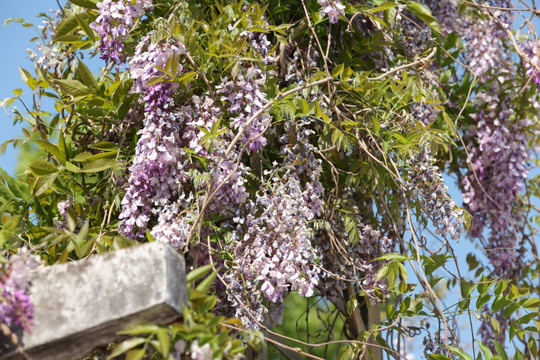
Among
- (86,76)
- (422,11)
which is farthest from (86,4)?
(422,11)

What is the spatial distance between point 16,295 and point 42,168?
0.83m

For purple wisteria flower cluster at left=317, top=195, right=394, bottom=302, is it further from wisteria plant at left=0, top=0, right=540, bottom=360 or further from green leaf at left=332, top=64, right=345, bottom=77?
green leaf at left=332, top=64, right=345, bottom=77

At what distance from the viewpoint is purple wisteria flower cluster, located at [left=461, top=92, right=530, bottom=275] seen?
9.08 feet

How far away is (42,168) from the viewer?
6.23 ft

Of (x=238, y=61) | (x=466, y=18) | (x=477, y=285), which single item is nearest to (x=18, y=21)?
(x=238, y=61)

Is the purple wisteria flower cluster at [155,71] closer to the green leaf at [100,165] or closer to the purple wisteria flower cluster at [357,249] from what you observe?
the green leaf at [100,165]

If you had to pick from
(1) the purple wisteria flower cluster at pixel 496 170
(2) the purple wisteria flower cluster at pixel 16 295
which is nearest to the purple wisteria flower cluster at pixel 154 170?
(2) the purple wisteria flower cluster at pixel 16 295

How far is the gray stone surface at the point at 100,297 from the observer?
1.11 m

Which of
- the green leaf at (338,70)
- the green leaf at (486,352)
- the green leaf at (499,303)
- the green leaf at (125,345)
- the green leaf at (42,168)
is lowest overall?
the green leaf at (486,352)

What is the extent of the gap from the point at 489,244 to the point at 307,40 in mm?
1311

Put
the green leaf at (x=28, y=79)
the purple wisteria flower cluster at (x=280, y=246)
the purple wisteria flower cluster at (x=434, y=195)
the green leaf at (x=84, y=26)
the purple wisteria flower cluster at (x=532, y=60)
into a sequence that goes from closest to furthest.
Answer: the purple wisteria flower cluster at (x=280, y=246) → the green leaf at (x=84, y=26) → the purple wisteria flower cluster at (x=434, y=195) → the green leaf at (x=28, y=79) → the purple wisteria flower cluster at (x=532, y=60)

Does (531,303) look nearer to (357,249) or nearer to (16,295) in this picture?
(357,249)

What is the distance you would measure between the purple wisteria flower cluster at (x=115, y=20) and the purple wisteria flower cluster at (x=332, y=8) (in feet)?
1.64

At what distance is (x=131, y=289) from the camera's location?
3.65 feet
